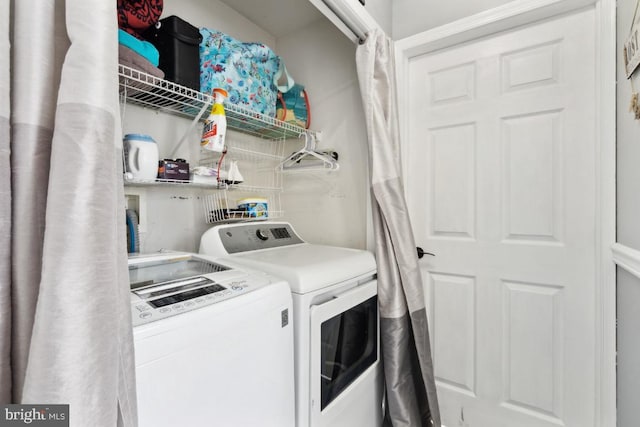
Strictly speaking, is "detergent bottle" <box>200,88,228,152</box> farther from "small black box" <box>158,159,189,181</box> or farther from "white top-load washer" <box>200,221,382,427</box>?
"white top-load washer" <box>200,221,382,427</box>

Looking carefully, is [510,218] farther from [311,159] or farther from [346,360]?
[311,159]

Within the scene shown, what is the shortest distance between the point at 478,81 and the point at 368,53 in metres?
0.62

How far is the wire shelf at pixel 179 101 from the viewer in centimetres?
113

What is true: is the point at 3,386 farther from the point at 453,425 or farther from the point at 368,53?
the point at 453,425

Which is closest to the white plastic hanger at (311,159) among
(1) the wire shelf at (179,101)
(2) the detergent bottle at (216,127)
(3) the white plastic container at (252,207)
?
(1) the wire shelf at (179,101)

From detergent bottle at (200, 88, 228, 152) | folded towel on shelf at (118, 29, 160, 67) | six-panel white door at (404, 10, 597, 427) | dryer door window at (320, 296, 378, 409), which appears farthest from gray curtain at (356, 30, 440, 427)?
folded towel on shelf at (118, 29, 160, 67)

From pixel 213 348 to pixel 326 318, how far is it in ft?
1.50

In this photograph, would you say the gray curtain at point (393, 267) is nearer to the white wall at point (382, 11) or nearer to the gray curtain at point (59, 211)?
the white wall at point (382, 11)

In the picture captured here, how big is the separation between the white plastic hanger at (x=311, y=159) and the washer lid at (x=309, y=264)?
52 cm

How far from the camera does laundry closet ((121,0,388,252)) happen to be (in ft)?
5.01

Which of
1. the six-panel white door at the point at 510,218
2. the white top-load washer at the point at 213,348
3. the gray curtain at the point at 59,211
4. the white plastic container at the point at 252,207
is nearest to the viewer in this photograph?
the gray curtain at the point at 59,211

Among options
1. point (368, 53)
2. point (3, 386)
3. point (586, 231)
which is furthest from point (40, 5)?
point (586, 231)

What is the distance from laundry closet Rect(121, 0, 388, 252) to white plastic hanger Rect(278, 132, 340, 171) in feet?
0.35

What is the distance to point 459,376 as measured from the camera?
1651 millimetres
